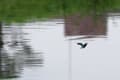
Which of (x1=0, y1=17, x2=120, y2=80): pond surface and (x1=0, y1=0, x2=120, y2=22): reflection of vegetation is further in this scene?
(x1=0, y1=17, x2=120, y2=80): pond surface

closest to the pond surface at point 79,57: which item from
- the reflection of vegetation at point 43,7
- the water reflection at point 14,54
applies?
the water reflection at point 14,54

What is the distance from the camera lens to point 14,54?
0.97m

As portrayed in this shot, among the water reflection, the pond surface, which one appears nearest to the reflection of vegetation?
the water reflection

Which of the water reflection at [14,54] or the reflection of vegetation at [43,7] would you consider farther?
the water reflection at [14,54]

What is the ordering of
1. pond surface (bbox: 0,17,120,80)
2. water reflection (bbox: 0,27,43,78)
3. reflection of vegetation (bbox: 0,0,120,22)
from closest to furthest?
reflection of vegetation (bbox: 0,0,120,22) → water reflection (bbox: 0,27,43,78) → pond surface (bbox: 0,17,120,80)

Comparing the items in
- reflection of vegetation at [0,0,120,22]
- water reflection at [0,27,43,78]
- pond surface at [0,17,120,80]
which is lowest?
pond surface at [0,17,120,80]

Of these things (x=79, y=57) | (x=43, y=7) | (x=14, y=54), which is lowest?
(x=79, y=57)

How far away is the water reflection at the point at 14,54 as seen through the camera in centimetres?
96

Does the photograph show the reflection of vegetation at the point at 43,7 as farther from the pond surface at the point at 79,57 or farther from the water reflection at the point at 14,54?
Result: the pond surface at the point at 79,57

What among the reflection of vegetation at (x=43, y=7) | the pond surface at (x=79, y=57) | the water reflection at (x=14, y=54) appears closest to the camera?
the reflection of vegetation at (x=43, y=7)

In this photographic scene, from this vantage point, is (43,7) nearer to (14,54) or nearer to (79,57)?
(14,54)

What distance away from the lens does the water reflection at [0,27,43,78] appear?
0.96 m

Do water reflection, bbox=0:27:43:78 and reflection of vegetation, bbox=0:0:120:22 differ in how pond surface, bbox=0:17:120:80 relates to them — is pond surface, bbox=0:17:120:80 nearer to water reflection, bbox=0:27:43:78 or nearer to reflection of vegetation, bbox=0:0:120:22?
water reflection, bbox=0:27:43:78

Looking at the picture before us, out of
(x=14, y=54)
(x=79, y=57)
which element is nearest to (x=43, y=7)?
(x=14, y=54)
